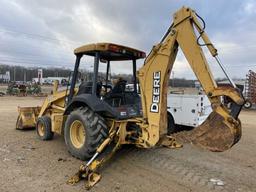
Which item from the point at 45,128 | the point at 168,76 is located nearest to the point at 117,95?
the point at 168,76

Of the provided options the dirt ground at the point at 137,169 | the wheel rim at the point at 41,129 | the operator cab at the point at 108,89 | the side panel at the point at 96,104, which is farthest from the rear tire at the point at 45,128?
the side panel at the point at 96,104

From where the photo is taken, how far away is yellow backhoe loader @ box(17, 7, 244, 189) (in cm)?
370

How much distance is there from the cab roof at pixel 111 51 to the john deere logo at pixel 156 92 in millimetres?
1138

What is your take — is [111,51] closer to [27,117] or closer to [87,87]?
[87,87]

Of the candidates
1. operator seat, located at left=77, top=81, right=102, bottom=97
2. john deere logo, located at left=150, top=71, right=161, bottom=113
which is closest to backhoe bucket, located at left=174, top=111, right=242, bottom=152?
john deere logo, located at left=150, top=71, right=161, bottom=113

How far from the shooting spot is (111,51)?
522 cm

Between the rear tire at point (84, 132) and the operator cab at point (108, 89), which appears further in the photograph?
the operator cab at point (108, 89)

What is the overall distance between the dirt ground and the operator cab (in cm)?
104

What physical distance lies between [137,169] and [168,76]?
72.8 inches

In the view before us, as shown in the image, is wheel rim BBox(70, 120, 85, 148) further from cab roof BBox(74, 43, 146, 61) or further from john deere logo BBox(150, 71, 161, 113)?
john deere logo BBox(150, 71, 161, 113)

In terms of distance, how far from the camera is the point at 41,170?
4824mm

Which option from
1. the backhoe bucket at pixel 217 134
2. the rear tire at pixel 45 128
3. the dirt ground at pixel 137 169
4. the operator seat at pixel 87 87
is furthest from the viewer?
the rear tire at pixel 45 128

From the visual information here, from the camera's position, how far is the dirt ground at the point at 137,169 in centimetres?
421

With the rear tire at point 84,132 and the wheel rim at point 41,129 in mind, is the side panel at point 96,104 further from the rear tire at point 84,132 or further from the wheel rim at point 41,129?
the wheel rim at point 41,129
